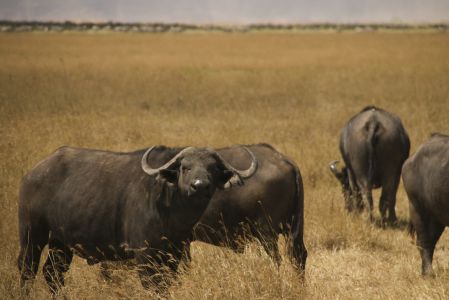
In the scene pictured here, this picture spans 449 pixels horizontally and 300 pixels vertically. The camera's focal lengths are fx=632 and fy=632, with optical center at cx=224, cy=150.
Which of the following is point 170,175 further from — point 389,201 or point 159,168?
point 389,201

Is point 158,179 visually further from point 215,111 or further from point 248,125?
point 215,111

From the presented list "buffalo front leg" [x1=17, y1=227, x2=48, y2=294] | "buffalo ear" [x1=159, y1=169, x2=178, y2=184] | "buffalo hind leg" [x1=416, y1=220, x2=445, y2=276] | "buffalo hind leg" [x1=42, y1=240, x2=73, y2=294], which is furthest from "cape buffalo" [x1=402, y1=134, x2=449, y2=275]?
"buffalo front leg" [x1=17, y1=227, x2=48, y2=294]

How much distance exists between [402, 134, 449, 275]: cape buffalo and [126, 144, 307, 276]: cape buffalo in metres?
1.43

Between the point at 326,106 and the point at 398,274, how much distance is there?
14420 millimetres

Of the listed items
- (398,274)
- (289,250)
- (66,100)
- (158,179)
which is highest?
(158,179)

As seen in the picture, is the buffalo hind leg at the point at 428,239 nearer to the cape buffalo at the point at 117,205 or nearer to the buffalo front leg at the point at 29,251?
the cape buffalo at the point at 117,205

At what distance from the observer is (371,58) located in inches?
1495

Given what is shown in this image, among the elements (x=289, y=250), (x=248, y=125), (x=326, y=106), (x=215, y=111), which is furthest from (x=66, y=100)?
(x=289, y=250)

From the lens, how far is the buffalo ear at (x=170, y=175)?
19.2 ft

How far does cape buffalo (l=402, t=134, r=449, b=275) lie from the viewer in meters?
6.96

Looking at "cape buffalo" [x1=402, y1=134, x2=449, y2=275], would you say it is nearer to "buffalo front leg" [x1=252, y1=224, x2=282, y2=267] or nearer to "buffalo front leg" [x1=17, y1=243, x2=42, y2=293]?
"buffalo front leg" [x1=252, y1=224, x2=282, y2=267]

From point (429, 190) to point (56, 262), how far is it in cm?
419

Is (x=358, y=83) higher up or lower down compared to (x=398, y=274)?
lower down

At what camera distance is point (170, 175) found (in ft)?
19.4
